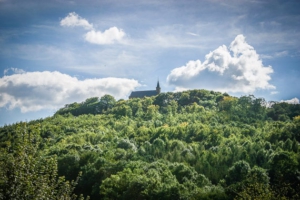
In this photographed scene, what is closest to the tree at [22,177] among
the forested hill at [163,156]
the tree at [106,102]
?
the forested hill at [163,156]

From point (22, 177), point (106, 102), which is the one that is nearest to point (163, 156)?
point (22, 177)

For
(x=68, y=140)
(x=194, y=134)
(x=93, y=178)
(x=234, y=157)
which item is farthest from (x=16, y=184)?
(x=194, y=134)

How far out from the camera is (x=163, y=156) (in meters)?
78.9

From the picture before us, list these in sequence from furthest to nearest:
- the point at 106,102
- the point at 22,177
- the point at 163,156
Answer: the point at 106,102 → the point at 163,156 → the point at 22,177

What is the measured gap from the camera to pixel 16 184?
71.4 feet

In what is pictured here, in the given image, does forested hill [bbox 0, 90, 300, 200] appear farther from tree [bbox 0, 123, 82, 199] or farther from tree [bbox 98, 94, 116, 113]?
tree [bbox 98, 94, 116, 113]

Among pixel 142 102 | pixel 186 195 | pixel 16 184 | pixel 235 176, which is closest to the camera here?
pixel 16 184

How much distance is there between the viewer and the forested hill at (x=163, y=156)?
25391 millimetres

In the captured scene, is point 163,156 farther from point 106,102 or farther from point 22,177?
point 106,102

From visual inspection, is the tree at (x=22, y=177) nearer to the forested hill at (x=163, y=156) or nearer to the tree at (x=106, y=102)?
the forested hill at (x=163, y=156)

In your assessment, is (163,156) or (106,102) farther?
(106,102)

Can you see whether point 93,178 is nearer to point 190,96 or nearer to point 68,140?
point 68,140

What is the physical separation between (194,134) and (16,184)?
84827 millimetres

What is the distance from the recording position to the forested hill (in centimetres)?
2539
